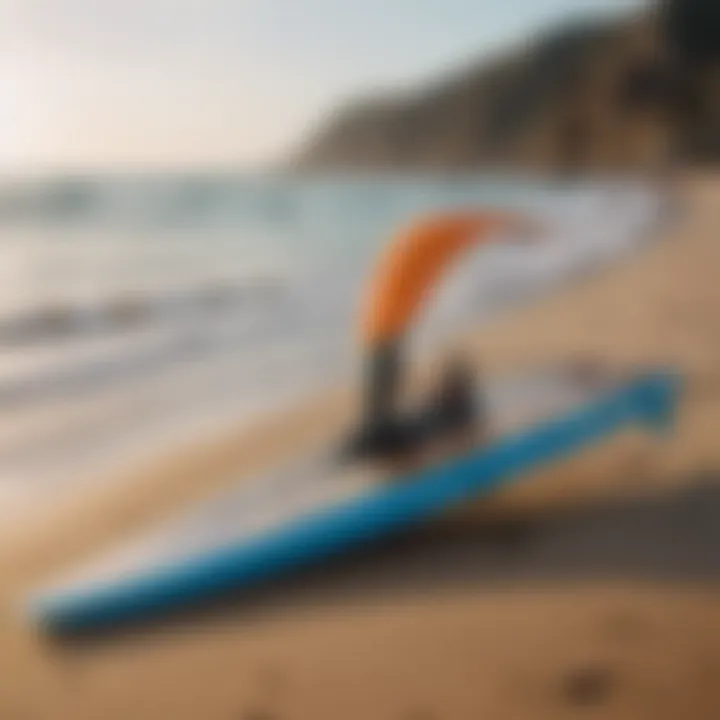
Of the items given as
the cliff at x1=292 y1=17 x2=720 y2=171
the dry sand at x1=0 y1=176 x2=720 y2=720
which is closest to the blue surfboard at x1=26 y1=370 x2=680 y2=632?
the dry sand at x1=0 y1=176 x2=720 y2=720

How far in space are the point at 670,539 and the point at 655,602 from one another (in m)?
0.09

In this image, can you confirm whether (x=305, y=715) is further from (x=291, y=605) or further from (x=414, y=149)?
(x=414, y=149)

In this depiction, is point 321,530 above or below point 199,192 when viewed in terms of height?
below

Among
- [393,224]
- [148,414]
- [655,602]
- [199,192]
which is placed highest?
[199,192]

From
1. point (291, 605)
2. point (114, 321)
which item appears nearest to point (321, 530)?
point (291, 605)

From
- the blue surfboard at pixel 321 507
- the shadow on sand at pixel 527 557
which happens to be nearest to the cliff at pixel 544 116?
the blue surfboard at pixel 321 507

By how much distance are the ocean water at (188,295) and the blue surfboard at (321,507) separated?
92mm

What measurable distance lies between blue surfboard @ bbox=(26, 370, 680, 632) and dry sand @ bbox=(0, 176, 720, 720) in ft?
0.07

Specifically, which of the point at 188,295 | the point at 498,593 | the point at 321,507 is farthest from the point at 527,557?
the point at 188,295

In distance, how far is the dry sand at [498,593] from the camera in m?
1.01

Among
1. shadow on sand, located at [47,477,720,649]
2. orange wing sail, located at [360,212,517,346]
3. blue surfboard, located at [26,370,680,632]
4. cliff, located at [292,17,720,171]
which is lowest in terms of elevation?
shadow on sand, located at [47,477,720,649]

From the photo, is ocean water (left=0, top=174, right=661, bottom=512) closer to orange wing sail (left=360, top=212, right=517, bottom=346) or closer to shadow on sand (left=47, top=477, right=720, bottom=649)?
orange wing sail (left=360, top=212, right=517, bottom=346)

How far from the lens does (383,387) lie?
44.0 inches

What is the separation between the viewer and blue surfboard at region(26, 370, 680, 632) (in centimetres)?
105
